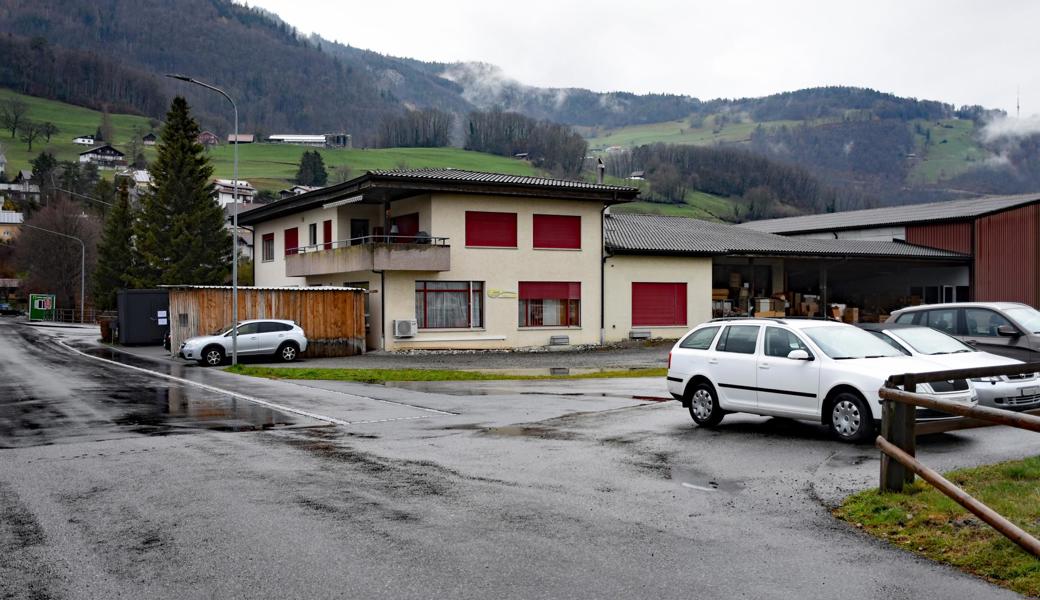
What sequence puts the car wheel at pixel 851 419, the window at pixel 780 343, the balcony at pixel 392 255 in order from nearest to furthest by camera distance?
the car wheel at pixel 851 419
the window at pixel 780 343
the balcony at pixel 392 255

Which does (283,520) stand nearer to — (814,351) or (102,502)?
(102,502)

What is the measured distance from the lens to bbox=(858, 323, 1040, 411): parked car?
12.3 meters

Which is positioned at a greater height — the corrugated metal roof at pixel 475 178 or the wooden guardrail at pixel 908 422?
the corrugated metal roof at pixel 475 178

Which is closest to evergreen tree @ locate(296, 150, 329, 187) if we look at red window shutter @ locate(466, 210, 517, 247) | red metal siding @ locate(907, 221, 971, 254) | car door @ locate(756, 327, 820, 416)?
red metal siding @ locate(907, 221, 971, 254)

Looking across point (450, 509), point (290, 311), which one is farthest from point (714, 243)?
point (450, 509)

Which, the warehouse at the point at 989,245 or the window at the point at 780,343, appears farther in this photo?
the warehouse at the point at 989,245

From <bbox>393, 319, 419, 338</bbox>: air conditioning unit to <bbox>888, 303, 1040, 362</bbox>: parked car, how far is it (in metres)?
22.1

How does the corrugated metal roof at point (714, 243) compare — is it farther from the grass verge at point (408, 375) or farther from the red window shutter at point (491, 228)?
the grass verge at point (408, 375)

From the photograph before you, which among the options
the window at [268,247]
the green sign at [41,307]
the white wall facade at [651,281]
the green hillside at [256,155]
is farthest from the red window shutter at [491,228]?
the green hillside at [256,155]

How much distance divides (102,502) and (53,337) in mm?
50812

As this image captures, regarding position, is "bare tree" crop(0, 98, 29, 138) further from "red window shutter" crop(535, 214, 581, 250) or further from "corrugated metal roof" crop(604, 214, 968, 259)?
"red window shutter" crop(535, 214, 581, 250)

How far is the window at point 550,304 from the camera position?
3919cm

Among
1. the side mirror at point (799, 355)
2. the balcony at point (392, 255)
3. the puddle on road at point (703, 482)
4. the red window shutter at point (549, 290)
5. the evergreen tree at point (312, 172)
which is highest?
the evergreen tree at point (312, 172)

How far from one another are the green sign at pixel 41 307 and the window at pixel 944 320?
264ft
